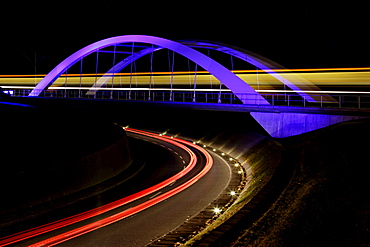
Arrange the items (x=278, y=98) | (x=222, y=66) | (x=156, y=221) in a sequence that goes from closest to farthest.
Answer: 1. (x=156, y=221)
2. (x=222, y=66)
3. (x=278, y=98)

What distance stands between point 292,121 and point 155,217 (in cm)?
1268

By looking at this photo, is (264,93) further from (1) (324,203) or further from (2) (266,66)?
(1) (324,203)

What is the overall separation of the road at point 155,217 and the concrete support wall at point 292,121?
4.81 m

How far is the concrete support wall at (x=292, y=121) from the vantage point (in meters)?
→ 23.2

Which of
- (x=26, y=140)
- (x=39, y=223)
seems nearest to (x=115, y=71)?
(x=26, y=140)

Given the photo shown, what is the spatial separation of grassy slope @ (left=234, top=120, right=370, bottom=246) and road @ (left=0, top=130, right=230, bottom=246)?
143 inches

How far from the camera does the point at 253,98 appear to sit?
1065 inches

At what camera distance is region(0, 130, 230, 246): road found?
12461 mm

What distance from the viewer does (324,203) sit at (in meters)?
11.8

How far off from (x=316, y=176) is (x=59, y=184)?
9720 mm

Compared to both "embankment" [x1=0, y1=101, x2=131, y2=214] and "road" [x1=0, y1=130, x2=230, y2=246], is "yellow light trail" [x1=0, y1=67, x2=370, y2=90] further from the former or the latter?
"road" [x1=0, y1=130, x2=230, y2=246]

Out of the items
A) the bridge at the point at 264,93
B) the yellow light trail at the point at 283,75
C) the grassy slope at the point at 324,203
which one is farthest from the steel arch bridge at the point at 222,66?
the grassy slope at the point at 324,203

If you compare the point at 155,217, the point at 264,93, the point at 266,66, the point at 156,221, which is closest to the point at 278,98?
the point at 264,93

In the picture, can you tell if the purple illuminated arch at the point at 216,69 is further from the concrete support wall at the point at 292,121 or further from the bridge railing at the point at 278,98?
the concrete support wall at the point at 292,121
